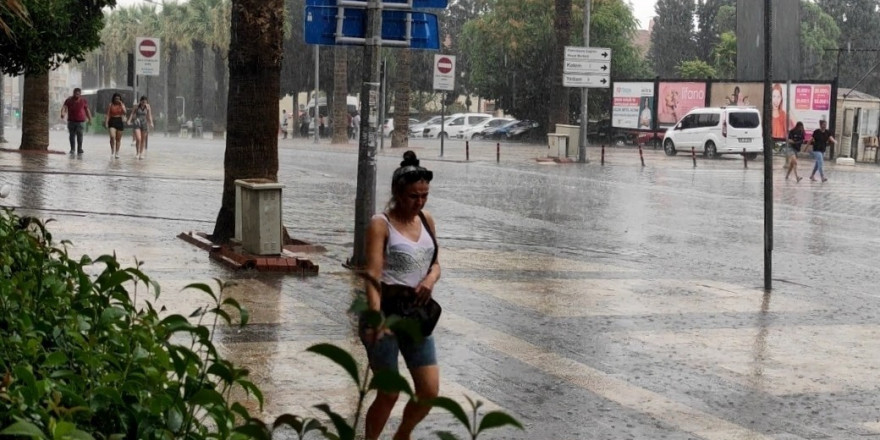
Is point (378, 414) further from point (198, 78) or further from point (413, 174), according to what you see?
point (198, 78)

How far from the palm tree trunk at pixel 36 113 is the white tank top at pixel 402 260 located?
25829mm

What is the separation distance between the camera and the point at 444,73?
39.4 meters

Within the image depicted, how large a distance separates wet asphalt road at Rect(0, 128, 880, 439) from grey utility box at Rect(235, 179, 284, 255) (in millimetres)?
481

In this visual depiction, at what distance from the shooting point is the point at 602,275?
1354cm

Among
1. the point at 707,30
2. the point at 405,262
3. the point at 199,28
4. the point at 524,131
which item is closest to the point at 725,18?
the point at 707,30

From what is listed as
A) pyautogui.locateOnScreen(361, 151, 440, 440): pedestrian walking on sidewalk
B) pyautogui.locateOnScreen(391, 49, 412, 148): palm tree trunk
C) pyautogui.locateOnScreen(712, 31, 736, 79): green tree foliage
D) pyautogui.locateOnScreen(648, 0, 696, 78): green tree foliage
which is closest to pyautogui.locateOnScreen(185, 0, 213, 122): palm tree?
pyautogui.locateOnScreen(391, 49, 412, 148): palm tree trunk

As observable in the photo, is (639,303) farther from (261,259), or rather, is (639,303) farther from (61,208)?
(61,208)

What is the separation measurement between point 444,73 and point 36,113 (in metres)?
12.4

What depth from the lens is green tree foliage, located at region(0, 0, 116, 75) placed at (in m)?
19.0

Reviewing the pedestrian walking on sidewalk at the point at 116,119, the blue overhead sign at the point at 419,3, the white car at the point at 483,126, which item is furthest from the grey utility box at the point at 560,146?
the white car at the point at 483,126

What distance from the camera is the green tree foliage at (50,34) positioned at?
1897 centimetres

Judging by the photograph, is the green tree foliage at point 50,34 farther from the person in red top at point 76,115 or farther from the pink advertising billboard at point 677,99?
the pink advertising billboard at point 677,99

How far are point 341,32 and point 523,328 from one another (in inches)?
152

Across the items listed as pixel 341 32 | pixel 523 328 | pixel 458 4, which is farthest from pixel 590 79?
pixel 458 4
